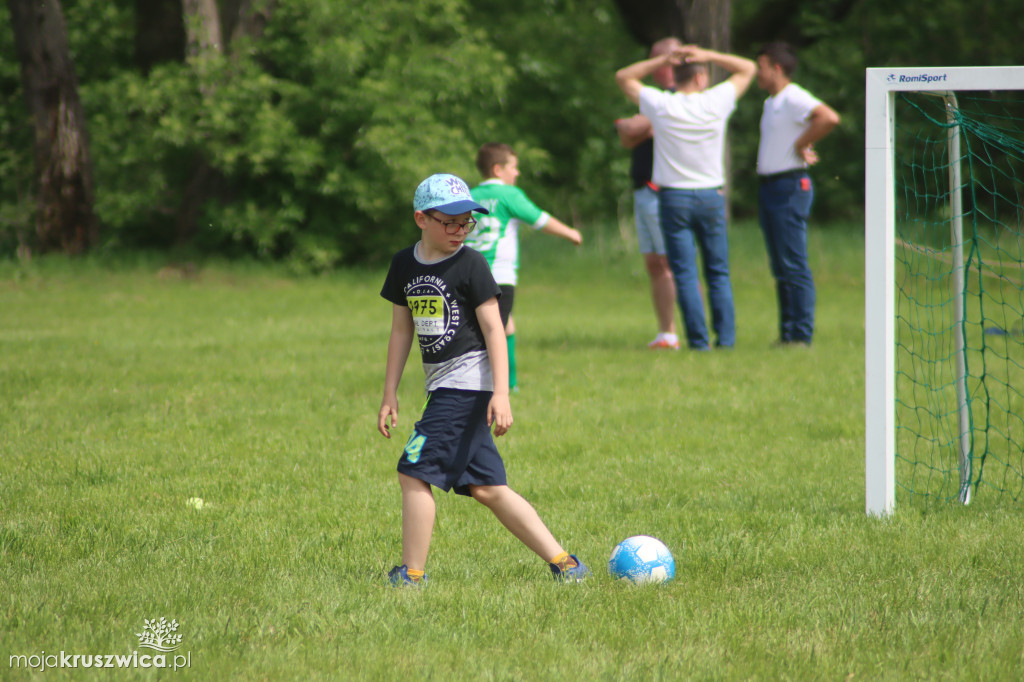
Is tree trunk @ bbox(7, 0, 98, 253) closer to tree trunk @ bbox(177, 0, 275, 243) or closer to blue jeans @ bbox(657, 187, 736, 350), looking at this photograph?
tree trunk @ bbox(177, 0, 275, 243)

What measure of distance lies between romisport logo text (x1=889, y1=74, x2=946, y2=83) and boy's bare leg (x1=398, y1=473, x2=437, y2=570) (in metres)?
2.68

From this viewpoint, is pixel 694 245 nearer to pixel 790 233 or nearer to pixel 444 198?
pixel 790 233

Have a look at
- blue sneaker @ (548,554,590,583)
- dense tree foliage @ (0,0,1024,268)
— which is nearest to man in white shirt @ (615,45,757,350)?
blue sneaker @ (548,554,590,583)

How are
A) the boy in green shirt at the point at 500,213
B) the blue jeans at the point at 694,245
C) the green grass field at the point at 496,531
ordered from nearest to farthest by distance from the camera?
the green grass field at the point at 496,531
the boy in green shirt at the point at 500,213
the blue jeans at the point at 694,245

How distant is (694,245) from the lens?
8.79 m

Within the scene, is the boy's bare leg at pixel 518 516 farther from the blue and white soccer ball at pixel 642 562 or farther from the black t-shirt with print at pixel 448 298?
the black t-shirt with print at pixel 448 298

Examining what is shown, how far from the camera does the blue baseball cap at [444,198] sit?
11.7 ft

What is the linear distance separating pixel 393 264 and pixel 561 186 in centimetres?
2227

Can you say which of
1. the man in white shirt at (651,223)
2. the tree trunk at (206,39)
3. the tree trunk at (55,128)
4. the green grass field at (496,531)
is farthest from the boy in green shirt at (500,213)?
the tree trunk at (55,128)

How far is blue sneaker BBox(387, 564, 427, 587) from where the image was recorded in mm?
3613

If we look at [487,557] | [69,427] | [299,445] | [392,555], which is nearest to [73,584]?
[392,555]

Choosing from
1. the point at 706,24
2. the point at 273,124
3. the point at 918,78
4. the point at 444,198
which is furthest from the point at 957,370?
the point at 273,124

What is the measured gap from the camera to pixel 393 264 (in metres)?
3.76

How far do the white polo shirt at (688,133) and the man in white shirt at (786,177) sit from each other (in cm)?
41
